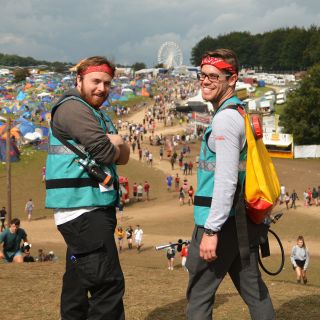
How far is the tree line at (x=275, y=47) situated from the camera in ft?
407

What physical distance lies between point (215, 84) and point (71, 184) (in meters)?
1.12

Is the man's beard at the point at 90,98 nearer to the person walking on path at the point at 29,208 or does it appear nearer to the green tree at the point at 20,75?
the person walking on path at the point at 29,208

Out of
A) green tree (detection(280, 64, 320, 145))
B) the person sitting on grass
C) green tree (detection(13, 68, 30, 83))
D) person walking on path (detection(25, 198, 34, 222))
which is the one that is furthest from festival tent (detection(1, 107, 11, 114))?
green tree (detection(13, 68, 30, 83))

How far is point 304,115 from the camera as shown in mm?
47250

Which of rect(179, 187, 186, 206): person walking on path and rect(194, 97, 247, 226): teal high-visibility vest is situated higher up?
rect(194, 97, 247, 226): teal high-visibility vest

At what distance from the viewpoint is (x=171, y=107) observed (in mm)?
74812

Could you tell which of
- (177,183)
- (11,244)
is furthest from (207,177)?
(177,183)

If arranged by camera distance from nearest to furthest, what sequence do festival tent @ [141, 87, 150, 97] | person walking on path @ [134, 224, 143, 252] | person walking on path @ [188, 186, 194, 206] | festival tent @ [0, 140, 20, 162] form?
person walking on path @ [134, 224, 143, 252], person walking on path @ [188, 186, 194, 206], festival tent @ [0, 140, 20, 162], festival tent @ [141, 87, 150, 97]

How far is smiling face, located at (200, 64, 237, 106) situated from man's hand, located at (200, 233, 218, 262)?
0.88m

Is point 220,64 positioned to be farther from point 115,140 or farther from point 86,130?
point 86,130

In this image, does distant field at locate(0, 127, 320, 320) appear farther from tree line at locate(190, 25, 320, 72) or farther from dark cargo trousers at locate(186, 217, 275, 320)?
tree line at locate(190, 25, 320, 72)

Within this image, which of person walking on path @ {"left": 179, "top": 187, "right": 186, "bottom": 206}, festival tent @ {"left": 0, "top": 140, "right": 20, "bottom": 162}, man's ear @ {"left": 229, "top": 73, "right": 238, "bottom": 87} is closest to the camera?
man's ear @ {"left": 229, "top": 73, "right": 238, "bottom": 87}

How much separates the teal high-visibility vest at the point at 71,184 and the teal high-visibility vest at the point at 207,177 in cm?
54

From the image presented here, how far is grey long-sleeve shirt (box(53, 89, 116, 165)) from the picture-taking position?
3.41m
